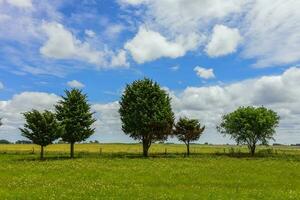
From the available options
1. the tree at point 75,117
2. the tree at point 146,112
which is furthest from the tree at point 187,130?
the tree at point 75,117

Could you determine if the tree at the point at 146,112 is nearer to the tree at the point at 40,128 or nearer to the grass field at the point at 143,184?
the tree at the point at 40,128

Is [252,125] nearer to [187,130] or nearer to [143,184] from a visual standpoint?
[187,130]

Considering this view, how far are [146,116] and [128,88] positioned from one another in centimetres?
775

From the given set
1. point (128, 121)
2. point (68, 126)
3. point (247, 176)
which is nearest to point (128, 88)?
point (128, 121)

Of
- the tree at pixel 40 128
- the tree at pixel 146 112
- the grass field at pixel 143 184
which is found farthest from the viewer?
the tree at pixel 146 112

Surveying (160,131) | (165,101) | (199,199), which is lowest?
(199,199)

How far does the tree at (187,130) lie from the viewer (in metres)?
99.1

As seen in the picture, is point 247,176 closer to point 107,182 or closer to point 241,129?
point 107,182

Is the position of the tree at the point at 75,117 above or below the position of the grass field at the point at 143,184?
above

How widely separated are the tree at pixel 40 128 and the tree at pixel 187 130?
2966 cm

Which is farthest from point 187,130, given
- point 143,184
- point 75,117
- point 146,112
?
point 143,184

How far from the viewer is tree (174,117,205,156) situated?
99062 millimetres

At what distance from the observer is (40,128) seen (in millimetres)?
78188

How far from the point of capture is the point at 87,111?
8650 cm
